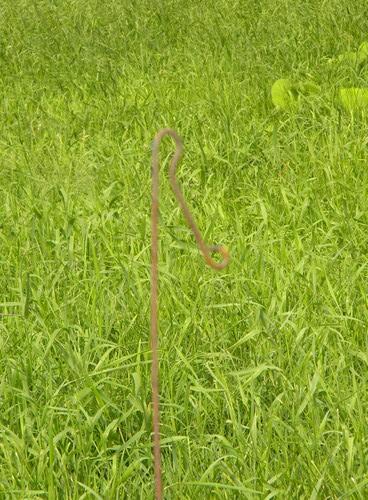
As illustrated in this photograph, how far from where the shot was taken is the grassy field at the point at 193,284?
1.86 m

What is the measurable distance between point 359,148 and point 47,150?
1.13 m

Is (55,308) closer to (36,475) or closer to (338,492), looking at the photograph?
(36,475)

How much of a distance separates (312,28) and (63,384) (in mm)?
3103

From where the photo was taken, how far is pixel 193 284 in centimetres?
246

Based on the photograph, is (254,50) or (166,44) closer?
(254,50)

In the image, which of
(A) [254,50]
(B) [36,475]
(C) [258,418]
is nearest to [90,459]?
(B) [36,475]

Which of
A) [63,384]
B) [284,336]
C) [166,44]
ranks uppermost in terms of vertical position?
[63,384]

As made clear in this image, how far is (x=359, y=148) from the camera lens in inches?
129

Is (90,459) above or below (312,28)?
above

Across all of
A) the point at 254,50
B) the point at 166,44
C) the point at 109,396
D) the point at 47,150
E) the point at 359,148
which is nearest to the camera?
the point at 109,396

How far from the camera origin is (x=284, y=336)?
222cm

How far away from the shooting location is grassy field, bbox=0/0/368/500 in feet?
6.09

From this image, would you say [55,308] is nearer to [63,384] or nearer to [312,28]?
[63,384]

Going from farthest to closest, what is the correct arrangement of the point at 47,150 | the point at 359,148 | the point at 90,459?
1. the point at 47,150
2. the point at 359,148
3. the point at 90,459
